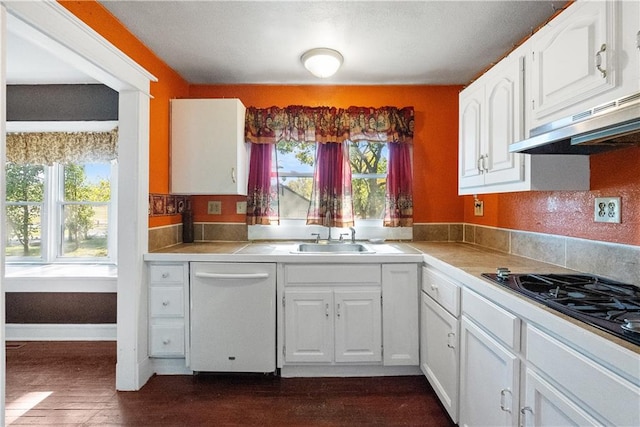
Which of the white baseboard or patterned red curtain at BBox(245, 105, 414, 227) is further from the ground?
patterned red curtain at BBox(245, 105, 414, 227)

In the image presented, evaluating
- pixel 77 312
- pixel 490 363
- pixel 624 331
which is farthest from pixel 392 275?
pixel 77 312

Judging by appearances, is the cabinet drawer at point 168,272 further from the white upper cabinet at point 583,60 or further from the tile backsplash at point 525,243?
the white upper cabinet at point 583,60

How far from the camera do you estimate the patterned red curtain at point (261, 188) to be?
2.91 metres

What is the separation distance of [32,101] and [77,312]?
72.9 inches

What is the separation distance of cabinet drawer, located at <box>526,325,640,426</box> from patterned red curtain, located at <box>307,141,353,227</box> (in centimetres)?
188

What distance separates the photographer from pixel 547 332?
1058 millimetres

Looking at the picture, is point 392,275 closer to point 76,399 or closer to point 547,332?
point 547,332

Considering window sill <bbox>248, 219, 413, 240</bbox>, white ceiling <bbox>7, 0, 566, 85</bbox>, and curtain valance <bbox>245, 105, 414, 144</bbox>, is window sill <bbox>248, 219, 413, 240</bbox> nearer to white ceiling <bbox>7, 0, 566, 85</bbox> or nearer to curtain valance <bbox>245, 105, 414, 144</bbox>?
curtain valance <bbox>245, 105, 414, 144</bbox>

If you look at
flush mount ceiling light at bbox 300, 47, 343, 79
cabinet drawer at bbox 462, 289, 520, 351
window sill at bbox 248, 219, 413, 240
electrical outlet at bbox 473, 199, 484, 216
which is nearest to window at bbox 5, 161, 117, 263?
window sill at bbox 248, 219, 413, 240

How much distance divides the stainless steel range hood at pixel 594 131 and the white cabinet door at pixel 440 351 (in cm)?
91

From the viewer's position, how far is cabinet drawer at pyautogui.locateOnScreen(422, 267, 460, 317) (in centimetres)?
171

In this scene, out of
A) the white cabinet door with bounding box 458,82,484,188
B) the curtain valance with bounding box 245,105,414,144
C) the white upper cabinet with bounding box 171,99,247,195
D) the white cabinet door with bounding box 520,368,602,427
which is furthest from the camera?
the curtain valance with bounding box 245,105,414,144

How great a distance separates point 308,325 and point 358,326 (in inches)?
12.9

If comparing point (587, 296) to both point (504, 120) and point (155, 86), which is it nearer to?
point (504, 120)
